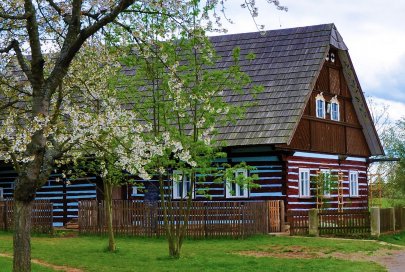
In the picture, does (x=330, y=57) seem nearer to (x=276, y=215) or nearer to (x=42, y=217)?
(x=276, y=215)

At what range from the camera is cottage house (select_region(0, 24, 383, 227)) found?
Result: 80.9 feet

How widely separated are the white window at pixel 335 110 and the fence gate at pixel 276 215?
7.17 metres

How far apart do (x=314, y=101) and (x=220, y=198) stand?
5264 mm

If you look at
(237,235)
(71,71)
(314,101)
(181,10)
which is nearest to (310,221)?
(237,235)

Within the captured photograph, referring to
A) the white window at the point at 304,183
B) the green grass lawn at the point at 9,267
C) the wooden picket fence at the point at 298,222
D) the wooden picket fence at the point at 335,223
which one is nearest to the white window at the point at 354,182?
the white window at the point at 304,183

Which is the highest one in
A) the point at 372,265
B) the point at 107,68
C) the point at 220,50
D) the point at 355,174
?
the point at 220,50

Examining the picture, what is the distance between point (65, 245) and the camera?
65.0 ft

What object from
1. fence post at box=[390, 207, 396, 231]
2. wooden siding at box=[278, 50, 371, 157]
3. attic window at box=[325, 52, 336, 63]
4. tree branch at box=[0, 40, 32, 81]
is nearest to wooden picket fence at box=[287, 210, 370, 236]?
fence post at box=[390, 207, 396, 231]

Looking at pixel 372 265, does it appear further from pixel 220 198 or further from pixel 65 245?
pixel 220 198

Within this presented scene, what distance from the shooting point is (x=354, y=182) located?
30109 millimetres

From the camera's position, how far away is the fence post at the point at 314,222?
22.4 meters

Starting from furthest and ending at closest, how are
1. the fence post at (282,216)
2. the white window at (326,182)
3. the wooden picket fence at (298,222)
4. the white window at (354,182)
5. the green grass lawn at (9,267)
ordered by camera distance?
the white window at (354,182) → the white window at (326,182) → the fence post at (282,216) → the wooden picket fence at (298,222) → the green grass lawn at (9,267)

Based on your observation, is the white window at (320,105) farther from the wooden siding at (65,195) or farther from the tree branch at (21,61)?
the tree branch at (21,61)

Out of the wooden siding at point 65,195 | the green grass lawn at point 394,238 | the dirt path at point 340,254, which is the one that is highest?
the wooden siding at point 65,195
